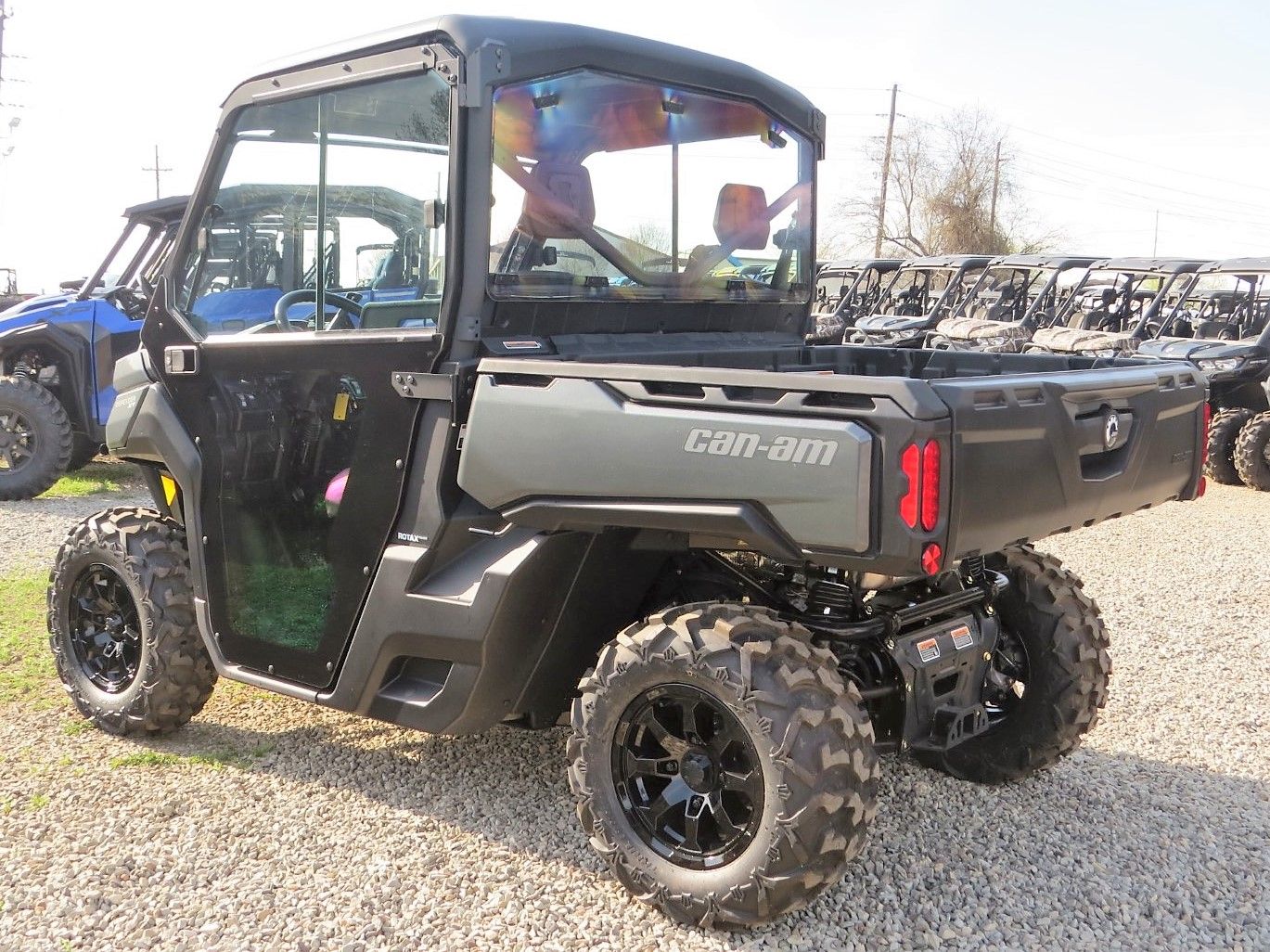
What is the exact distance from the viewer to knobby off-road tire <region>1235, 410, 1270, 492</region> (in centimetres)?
1049

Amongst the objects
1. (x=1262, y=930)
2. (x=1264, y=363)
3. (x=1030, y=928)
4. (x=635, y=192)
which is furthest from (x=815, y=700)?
(x=1264, y=363)

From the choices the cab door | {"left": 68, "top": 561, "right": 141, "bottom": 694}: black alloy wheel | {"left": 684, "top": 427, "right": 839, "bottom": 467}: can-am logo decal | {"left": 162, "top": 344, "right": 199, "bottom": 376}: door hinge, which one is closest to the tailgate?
{"left": 684, "top": 427, "right": 839, "bottom": 467}: can-am logo decal

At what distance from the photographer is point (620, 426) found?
278 cm

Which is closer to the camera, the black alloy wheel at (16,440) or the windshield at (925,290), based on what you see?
the black alloy wheel at (16,440)

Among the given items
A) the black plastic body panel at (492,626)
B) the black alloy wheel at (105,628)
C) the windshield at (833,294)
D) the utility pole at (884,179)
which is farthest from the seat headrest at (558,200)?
the utility pole at (884,179)

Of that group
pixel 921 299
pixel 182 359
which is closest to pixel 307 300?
pixel 182 359

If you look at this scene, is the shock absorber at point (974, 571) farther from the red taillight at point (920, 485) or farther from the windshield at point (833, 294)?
the windshield at point (833, 294)

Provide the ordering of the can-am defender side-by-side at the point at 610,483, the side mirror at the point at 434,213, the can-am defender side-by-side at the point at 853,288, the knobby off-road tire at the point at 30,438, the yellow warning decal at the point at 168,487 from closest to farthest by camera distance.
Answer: the can-am defender side-by-side at the point at 610,483
the side mirror at the point at 434,213
the yellow warning decal at the point at 168,487
the knobby off-road tire at the point at 30,438
the can-am defender side-by-side at the point at 853,288

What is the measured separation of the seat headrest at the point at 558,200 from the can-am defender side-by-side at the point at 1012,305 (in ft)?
33.8

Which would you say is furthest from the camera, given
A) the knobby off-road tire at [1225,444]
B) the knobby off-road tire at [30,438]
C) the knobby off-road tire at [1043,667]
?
the knobby off-road tire at [1225,444]

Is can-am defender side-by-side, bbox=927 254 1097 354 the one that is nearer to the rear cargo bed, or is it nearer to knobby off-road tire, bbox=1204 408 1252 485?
knobby off-road tire, bbox=1204 408 1252 485

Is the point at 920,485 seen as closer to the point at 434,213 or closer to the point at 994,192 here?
the point at 434,213

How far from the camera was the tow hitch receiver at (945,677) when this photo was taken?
10.7 feet

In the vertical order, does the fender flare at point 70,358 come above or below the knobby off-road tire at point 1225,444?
above
